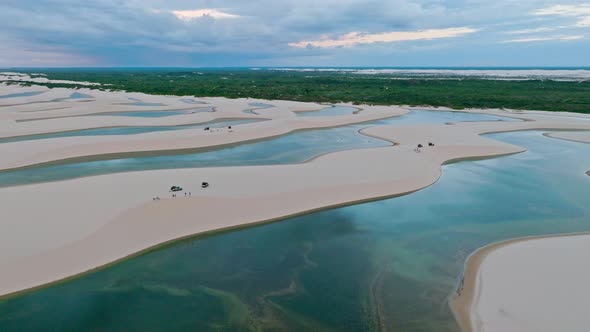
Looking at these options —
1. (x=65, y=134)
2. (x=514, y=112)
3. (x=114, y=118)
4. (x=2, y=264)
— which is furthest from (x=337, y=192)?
(x=514, y=112)

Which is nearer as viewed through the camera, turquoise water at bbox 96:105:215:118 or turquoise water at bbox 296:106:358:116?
turquoise water at bbox 96:105:215:118

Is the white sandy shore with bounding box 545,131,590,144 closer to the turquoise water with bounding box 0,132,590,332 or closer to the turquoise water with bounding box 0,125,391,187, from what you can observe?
the turquoise water with bounding box 0,125,391,187

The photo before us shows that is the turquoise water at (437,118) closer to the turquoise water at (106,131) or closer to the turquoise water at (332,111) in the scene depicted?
the turquoise water at (332,111)

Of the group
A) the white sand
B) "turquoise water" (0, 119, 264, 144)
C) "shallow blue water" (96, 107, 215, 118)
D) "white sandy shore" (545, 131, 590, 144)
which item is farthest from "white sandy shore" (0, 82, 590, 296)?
"shallow blue water" (96, 107, 215, 118)

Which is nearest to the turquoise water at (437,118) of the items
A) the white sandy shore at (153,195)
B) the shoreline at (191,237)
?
the white sandy shore at (153,195)

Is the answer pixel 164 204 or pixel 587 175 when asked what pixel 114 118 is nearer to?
pixel 164 204

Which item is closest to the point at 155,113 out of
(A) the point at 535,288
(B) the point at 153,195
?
(B) the point at 153,195

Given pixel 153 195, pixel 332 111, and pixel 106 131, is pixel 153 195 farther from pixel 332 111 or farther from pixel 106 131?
pixel 332 111
